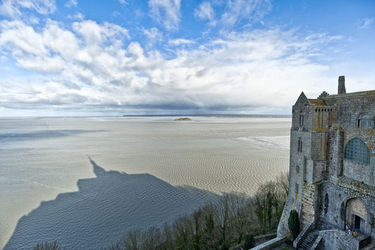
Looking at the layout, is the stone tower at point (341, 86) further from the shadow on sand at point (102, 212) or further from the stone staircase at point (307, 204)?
the shadow on sand at point (102, 212)

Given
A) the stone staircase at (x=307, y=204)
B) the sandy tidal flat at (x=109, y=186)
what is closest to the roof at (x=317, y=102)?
the stone staircase at (x=307, y=204)

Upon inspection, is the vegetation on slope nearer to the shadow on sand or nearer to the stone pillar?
the shadow on sand

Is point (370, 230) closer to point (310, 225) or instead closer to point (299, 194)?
point (310, 225)

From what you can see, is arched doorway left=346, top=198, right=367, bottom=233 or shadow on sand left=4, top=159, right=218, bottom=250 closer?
arched doorway left=346, top=198, right=367, bottom=233

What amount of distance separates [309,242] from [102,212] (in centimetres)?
2283

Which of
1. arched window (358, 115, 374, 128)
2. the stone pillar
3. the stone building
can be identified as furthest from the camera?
the stone pillar

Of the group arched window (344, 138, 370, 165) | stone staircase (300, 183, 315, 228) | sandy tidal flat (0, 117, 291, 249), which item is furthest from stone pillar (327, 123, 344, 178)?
sandy tidal flat (0, 117, 291, 249)

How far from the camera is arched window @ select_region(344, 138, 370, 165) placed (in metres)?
14.3

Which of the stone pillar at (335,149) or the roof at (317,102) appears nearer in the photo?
the stone pillar at (335,149)

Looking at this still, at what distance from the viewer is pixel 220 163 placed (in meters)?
41.4

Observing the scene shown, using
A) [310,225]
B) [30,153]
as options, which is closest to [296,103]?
[310,225]

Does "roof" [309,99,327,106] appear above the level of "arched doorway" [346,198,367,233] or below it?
above

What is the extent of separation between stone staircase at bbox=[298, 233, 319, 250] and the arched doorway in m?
2.97

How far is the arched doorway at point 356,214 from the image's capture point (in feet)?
48.0
